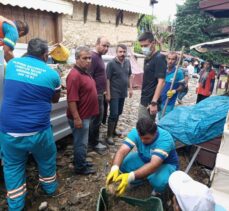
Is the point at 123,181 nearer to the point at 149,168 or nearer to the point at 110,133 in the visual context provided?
the point at 149,168

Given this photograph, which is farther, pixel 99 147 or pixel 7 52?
pixel 99 147

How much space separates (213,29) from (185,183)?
5942 millimetres

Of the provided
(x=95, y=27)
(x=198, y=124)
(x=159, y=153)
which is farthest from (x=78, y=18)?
(x=159, y=153)

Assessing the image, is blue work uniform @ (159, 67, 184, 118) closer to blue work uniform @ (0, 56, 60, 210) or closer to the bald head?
the bald head

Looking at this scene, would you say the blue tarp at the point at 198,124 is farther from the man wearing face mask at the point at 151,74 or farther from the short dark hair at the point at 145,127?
the short dark hair at the point at 145,127

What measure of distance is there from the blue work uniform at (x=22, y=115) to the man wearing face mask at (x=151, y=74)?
161 centimetres

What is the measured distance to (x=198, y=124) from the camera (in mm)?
3176

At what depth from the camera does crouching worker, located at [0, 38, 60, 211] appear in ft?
7.98

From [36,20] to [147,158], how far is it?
5.63 m

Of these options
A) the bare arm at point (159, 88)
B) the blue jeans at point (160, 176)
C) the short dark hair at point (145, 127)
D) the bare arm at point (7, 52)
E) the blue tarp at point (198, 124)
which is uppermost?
the bare arm at point (7, 52)

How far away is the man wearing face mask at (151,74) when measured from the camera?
3676 mm

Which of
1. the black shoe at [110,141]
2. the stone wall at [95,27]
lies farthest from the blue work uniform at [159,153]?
the stone wall at [95,27]

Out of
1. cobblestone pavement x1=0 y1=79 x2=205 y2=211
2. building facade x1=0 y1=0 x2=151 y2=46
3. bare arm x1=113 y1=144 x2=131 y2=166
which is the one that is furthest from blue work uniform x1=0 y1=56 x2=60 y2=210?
building facade x1=0 y1=0 x2=151 y2=46

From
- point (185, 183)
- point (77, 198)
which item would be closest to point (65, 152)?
point (77, 198)
